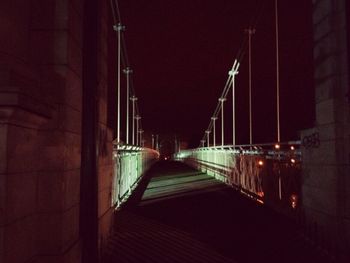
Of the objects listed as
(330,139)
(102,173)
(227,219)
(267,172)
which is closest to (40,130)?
(102,173)

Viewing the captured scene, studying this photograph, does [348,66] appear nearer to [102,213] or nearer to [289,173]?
[289,173]

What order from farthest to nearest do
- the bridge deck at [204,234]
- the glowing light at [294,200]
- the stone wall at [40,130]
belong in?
the glowing light at [294,200], the bridge deck at [204,234], the stone wall at [40,130]

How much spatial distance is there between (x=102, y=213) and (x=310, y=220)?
2660 mm

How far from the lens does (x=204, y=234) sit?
5.11 m

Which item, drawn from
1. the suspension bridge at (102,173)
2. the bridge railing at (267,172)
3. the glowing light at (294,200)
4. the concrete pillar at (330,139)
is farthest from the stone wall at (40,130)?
the glowing light at (294,200)

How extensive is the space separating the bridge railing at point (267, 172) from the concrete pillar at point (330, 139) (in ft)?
2.46

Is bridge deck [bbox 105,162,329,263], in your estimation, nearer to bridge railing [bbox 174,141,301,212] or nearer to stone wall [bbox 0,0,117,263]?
bridge railing [bbox 174,141,301,212]

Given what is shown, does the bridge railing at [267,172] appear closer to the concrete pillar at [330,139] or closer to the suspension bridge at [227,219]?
the suspension bridge at [227,219]

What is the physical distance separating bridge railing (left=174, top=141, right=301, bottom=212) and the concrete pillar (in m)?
0.75

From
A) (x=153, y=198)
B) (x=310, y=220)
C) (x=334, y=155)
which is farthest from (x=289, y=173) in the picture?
(x=153, y=198)

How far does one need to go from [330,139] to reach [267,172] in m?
3.11

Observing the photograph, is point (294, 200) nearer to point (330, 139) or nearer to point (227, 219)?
point (227, 219)

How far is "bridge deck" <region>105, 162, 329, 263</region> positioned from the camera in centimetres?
414

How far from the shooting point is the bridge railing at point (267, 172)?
19.0 ft
